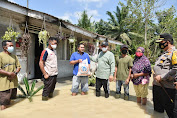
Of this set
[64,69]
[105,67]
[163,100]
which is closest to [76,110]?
[105,67]

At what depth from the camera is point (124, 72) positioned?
3682 mm

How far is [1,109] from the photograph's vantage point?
112 inches

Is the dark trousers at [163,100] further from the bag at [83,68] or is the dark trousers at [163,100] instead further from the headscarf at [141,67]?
the bag at [83,68]

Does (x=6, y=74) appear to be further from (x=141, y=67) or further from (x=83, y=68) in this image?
(x=141, y=67)

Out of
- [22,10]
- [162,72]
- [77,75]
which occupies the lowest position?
[77,75]

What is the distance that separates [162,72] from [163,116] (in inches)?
41.2

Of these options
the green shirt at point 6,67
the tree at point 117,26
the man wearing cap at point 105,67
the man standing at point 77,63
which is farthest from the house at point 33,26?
the tree at point 117,26

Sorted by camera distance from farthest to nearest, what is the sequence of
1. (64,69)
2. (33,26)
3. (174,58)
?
(64,69) → (33,26) → (174,58)

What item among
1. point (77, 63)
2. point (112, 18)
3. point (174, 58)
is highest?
point (112, 18)

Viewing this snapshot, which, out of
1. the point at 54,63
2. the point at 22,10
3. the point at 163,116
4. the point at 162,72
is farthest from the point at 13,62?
the point at 163,116

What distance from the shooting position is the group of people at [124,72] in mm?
2387

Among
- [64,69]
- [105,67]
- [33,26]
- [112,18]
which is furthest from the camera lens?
[112,18]

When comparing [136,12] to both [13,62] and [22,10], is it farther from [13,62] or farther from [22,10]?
[13,62]

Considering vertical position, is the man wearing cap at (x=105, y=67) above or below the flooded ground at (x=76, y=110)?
→ above
